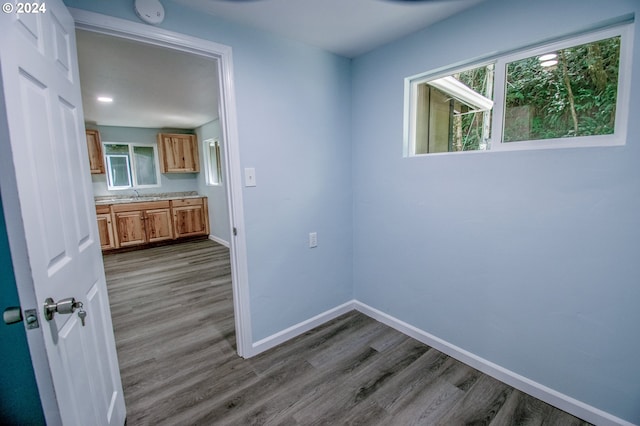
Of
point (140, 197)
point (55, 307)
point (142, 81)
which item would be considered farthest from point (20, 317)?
point (140, 197)

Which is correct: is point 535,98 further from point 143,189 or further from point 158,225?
point 143,189

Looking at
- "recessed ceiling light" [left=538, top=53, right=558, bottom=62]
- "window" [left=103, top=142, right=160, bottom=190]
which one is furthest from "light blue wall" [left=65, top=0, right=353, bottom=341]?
"window" [left=103, top=142, right=160, bottom=190]

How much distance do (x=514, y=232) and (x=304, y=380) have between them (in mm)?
1592

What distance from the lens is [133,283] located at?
3545 millimetres

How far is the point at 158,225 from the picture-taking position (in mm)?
5301

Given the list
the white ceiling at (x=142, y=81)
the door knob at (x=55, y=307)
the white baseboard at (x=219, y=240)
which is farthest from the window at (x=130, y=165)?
the door knob at (x=55, y=307)

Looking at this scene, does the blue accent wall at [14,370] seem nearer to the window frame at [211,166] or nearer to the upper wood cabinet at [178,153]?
the window frame at [211,166]

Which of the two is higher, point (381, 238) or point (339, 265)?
point (381, 238)

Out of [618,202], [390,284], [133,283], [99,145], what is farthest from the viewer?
Result: [99,145]

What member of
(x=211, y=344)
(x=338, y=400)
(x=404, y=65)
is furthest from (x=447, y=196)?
(x=211, y=344)

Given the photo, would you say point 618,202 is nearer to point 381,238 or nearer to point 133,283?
point 381,238

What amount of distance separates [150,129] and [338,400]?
5.96 m

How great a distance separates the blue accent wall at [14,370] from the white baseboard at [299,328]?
1.21 m

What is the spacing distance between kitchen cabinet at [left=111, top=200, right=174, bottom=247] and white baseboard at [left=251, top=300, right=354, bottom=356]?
4.14 meters
